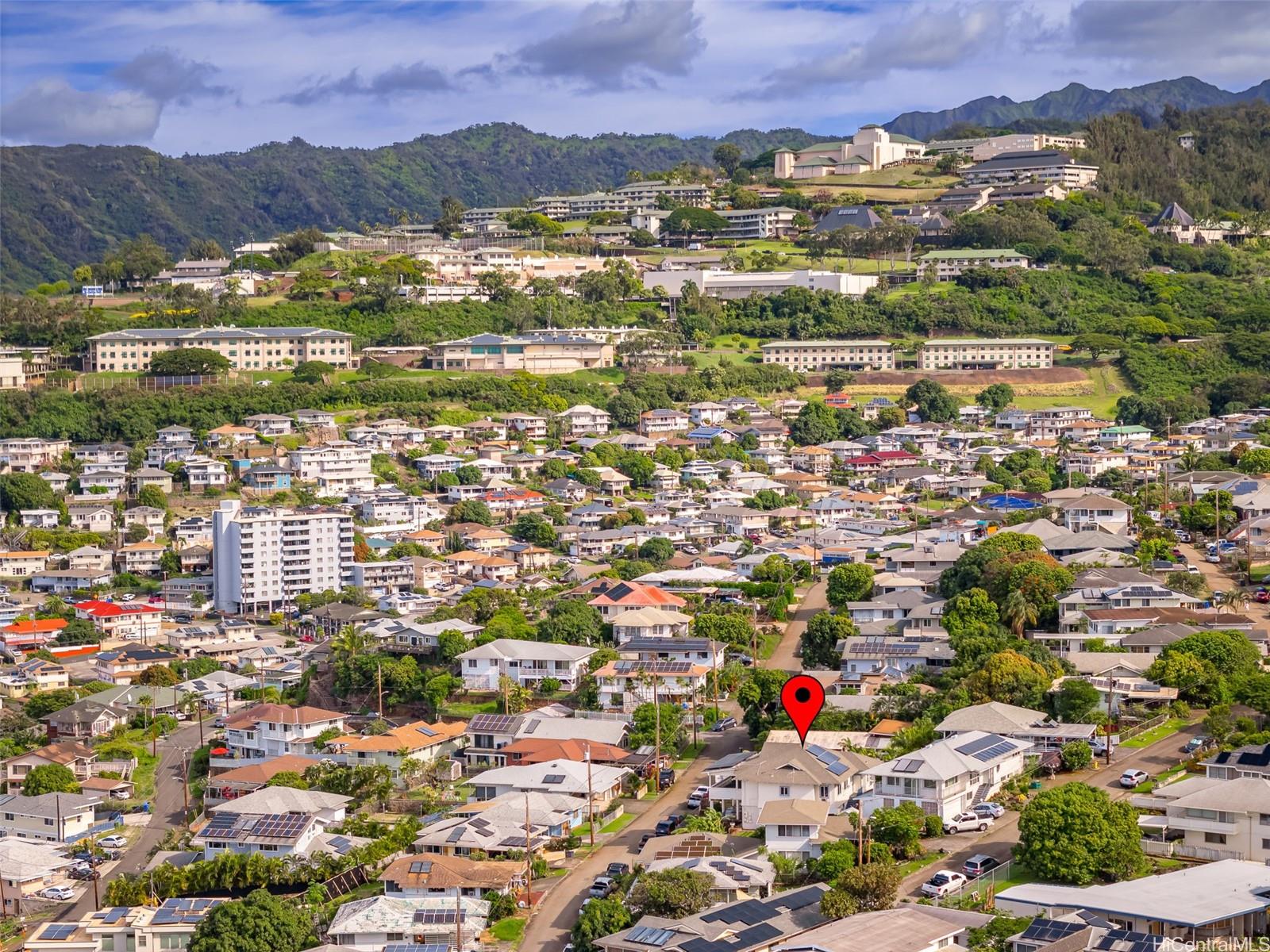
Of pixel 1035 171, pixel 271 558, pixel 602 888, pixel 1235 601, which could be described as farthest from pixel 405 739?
pixel 1035 171

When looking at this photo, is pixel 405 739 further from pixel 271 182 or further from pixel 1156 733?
pixel 271 182

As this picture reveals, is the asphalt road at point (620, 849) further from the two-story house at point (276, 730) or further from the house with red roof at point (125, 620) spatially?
the house with red roof at point (125, 620)

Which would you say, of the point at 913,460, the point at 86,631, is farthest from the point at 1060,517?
the point at 86,631

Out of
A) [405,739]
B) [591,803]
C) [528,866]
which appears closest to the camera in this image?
[528,866]

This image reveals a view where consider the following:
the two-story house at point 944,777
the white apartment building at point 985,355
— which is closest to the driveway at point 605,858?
the two-story house at point 944,777

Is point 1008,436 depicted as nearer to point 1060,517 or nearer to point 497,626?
point 1060,517

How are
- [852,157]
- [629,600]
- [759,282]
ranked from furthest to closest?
1. [852,157]
2. [759,282]
3. [629,600]
